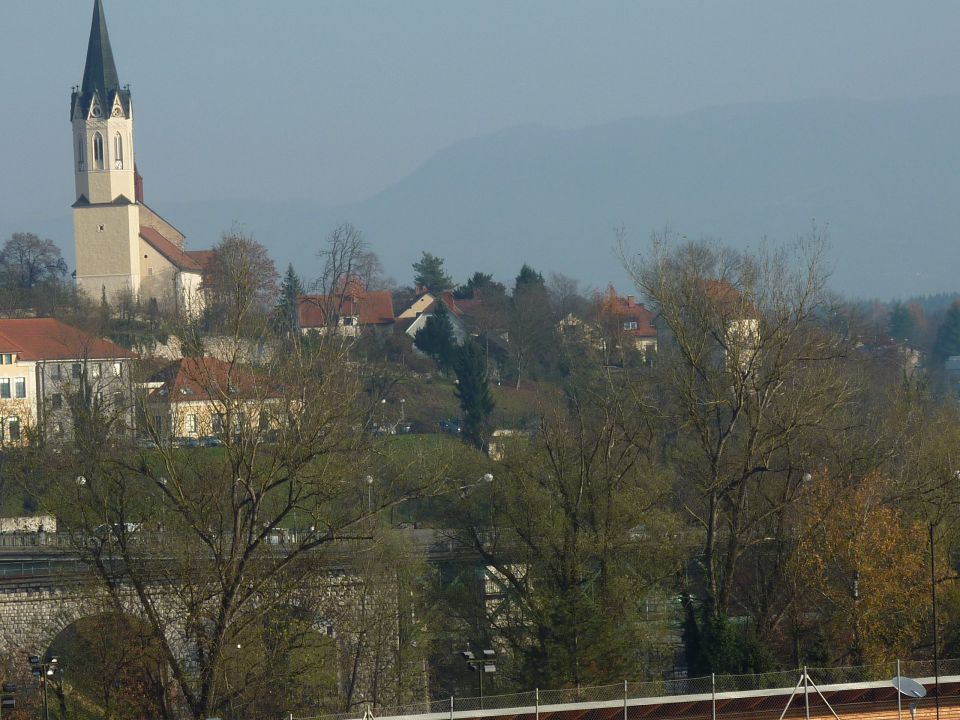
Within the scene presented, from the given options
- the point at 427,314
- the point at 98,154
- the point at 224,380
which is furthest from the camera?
the point at 98,154

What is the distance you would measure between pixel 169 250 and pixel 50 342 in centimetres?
2464

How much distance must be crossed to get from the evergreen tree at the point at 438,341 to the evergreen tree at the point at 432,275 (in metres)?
20.3

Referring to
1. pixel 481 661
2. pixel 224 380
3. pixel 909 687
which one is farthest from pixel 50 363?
pixel 909 687

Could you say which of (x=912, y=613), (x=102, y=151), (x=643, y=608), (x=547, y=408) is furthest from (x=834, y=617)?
(x=102, y=151)

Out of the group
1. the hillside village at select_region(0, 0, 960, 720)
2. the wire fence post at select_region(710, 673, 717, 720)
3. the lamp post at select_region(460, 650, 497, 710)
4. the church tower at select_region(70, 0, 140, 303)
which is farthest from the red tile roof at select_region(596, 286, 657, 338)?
the wire fence post at select_region(710, 673, 717, 720)

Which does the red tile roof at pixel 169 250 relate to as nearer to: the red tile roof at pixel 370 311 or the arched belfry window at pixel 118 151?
the arched belfry window at pixel 118 151

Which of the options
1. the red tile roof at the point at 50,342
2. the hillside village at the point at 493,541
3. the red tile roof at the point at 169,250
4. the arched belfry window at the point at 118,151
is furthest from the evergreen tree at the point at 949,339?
the hillside village at the point at 493,541

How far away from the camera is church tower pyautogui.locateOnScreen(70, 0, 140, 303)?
80750 mm

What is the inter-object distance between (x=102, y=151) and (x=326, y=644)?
6283 cm

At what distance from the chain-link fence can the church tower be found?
6277 centimetres

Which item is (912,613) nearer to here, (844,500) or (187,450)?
(844,500)

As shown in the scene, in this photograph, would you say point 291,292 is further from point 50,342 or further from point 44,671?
point 44,671

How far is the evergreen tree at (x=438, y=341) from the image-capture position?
64.0 metres

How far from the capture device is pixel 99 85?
264ft
